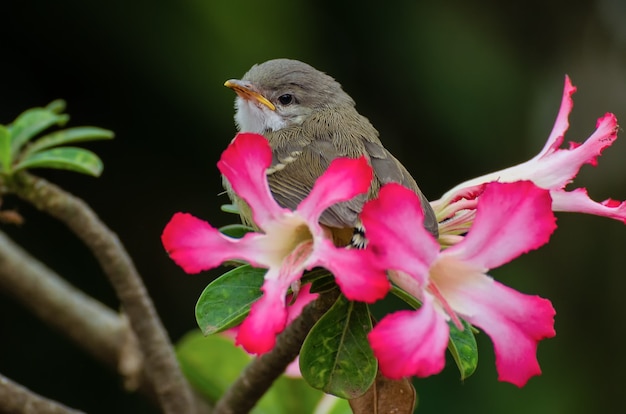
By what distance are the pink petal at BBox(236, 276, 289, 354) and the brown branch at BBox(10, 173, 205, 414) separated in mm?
646

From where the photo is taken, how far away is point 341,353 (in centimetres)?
100

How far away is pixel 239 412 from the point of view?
47.9 inches

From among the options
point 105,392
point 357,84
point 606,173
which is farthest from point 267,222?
point 606,173

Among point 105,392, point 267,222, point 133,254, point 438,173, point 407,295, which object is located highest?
point 267,222

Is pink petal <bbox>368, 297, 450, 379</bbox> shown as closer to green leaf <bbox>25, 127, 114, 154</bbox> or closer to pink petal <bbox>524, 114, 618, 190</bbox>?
pink petal <bbox>524, 114, 618, 190</bbox>

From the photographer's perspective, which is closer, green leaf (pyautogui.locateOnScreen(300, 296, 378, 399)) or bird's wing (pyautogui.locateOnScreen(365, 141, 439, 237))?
green leaf (pyautogui.locateOnScreen(300, 296, 378, 399))

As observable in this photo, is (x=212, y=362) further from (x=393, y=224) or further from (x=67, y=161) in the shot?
(x=393, y=224)

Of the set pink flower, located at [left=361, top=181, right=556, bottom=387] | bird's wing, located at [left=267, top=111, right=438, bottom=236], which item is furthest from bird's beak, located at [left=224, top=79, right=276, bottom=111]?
pink flower, located at [left=361, top=181, right=556, bottom=387]

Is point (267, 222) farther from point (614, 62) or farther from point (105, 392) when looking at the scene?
point (614, 62)

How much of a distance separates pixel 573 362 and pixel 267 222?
89.9 inches

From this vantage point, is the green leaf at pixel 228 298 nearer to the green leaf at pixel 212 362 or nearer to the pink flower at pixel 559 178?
the pink flower at pixel 559 178

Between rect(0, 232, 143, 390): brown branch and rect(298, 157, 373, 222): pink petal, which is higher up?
rect(298, 157, 373, 222): pink petal

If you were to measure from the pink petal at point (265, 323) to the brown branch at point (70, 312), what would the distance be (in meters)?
1.04

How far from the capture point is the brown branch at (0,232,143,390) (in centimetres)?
173
